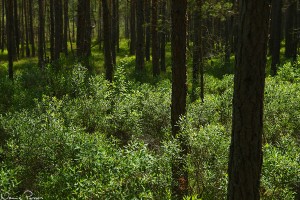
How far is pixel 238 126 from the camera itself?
158 inches

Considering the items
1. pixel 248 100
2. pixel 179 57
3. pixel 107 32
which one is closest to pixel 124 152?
pixel 179 57

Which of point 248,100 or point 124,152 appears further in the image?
point 124,152

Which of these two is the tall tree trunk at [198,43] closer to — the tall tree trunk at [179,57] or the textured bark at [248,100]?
the tall tree trunk at [179,57]

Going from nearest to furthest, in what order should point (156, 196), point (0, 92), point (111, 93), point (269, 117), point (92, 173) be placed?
point (156, 196)
point (92, 173)
point (269, 117)
point (111, 93)
point (0, 92)

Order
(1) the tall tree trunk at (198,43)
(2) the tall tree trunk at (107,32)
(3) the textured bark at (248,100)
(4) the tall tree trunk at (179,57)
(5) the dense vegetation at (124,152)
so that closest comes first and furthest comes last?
1. (3) the textured bark at (248,100)
2. (5) the dense vegetation at (124,152)
3. (4) the tall tree trunk at (179,57)
4. (1) the tall tree trunk at (198,43)
5. (2) the tall tree trunk at (107,32)

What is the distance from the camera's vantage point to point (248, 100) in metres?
3.87

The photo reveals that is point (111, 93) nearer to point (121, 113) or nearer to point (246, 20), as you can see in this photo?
point (121, 113)

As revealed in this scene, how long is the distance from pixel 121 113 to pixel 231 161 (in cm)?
647

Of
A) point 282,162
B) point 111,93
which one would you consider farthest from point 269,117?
point 111,93

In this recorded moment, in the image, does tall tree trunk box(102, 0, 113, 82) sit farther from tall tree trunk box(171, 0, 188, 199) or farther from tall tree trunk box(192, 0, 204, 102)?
tall tree trunk box(171, 0, 188, 199)

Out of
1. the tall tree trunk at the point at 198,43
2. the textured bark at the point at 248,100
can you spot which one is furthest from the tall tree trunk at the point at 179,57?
the tall tree trunk at the point at 198,43

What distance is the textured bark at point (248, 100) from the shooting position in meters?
3.74

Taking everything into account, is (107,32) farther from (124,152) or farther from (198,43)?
(124,152)

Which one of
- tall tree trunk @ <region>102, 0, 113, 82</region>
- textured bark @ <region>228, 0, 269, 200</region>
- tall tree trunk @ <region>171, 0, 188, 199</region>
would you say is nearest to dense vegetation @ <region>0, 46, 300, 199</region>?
tall tree trunk @ <region>171, 0, 188, 199</region>
